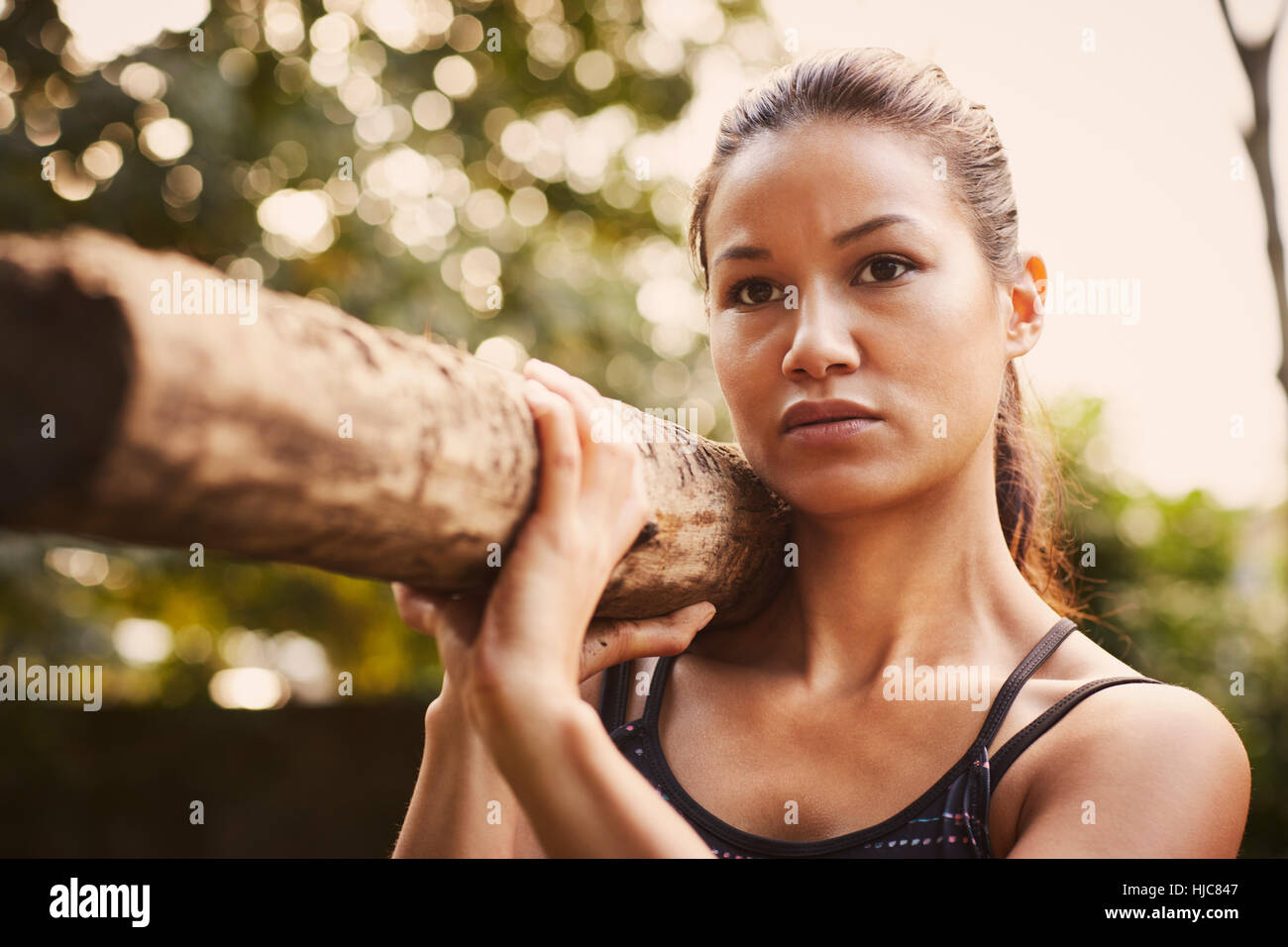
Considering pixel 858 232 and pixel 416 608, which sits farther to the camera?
A: pixel 858 232

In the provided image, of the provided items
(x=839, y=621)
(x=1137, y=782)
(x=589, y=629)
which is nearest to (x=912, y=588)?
(x=839, y=621)

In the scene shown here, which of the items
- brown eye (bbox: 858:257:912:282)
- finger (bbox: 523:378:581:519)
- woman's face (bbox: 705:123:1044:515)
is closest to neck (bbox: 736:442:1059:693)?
woman's face (bbox: 705:123:1044:515)

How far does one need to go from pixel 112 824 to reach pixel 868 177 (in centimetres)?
698

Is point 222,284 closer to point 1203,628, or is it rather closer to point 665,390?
point 665,390

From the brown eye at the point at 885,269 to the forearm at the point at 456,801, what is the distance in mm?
1022

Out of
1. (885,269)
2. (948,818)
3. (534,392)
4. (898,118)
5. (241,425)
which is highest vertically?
(898,118)

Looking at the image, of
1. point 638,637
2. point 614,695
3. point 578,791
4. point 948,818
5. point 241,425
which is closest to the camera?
point 241,425

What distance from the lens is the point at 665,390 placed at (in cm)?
686

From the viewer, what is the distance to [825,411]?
1.67m

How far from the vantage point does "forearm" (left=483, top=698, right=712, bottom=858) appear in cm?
125

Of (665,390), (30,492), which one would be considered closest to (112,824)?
(665,390)

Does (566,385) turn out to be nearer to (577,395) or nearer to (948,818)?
(577,395)

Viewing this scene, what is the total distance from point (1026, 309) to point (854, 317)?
516 mm

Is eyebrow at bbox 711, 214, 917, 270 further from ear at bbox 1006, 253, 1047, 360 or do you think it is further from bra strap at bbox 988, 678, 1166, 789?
bra strap at bbox 988, 678, 1166, 789
